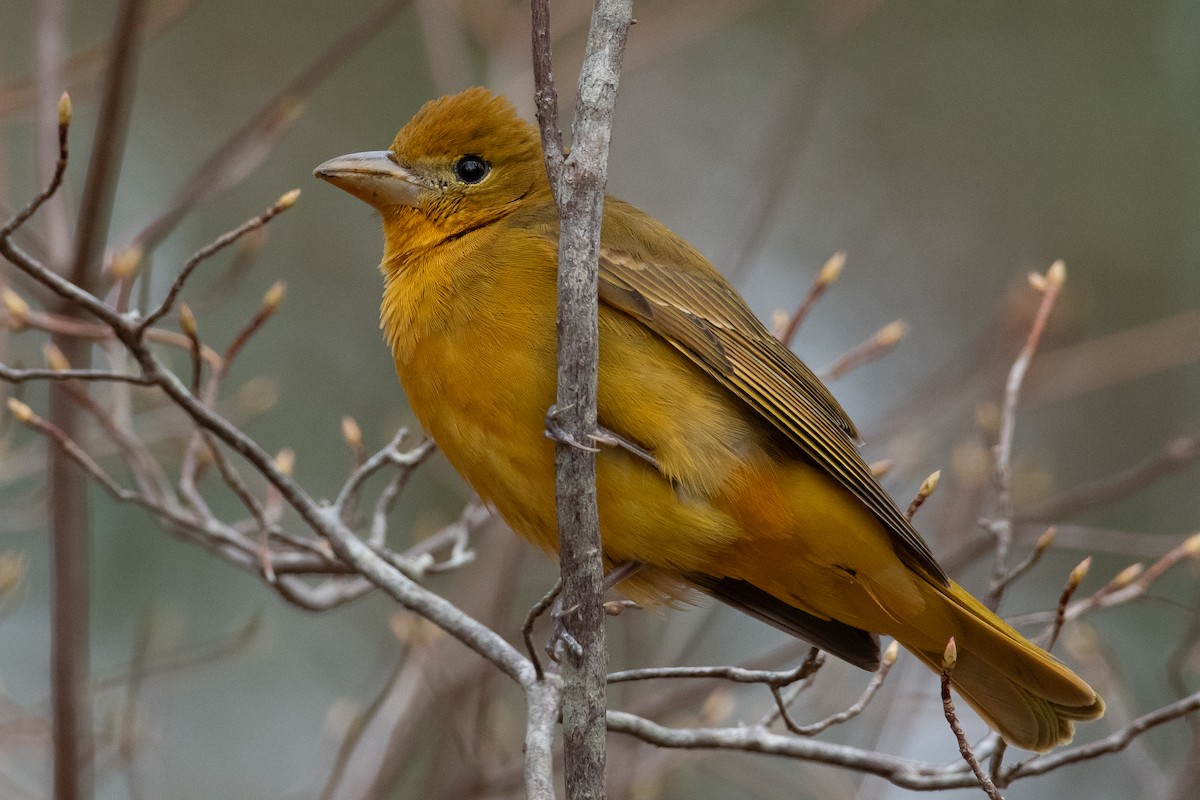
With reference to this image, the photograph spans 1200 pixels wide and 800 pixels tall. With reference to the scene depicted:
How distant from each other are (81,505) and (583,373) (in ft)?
6.11

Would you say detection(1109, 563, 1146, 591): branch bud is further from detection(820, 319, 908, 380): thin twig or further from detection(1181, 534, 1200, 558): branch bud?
detection(820, 319, 908, 380): thin twig

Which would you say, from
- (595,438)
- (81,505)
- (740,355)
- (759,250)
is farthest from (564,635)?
(759,250)

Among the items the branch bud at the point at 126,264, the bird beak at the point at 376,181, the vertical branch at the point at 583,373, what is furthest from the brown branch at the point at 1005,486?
the branch bud at the point at 126,264

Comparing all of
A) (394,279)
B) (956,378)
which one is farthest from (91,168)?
(956,378)

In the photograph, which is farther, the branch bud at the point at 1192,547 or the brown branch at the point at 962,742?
the branch bud at the point at 1192,547

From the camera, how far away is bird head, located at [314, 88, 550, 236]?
3852 millimetres

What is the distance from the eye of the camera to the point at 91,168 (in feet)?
12.1

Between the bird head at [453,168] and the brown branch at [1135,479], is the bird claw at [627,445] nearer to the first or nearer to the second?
the bird head at [453,168]

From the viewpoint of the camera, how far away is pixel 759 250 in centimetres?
677

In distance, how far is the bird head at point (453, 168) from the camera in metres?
3.85

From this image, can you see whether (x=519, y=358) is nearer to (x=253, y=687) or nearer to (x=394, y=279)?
(x=394, y=279)

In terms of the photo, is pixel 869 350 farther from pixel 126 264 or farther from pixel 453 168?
pixel 126 264

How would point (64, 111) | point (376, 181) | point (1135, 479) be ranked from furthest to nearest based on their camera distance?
point (1135, 479), point (376, 181), point (64, 111)

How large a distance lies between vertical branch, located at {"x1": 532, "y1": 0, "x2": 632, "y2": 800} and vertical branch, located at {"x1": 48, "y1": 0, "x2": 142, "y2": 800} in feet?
4.64
